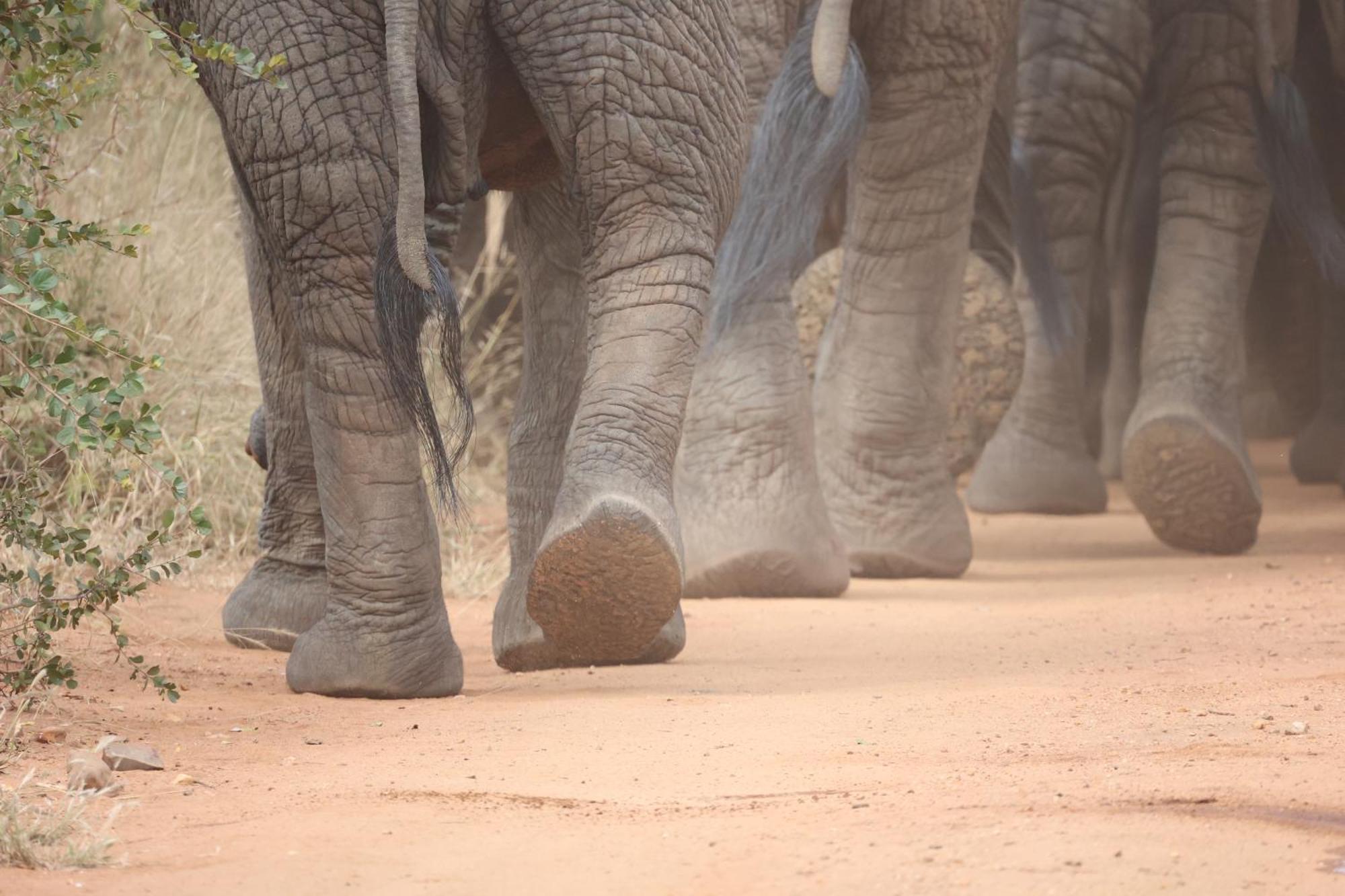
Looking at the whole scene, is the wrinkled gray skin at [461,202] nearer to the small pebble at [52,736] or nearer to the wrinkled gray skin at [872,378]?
the small pebble at [52,736]

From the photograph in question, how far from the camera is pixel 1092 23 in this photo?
6.71 metres

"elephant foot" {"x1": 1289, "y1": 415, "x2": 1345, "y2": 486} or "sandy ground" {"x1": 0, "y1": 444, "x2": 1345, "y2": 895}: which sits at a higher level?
"elephant foot" {"x1": 1289, "y1": 415, "x2": 1345, "y2": 486}

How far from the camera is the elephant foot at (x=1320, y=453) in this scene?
316 inches

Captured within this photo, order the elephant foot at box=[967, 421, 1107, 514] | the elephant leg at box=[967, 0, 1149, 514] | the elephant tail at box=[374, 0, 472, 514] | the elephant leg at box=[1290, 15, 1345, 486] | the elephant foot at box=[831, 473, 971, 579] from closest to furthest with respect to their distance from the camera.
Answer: the elephant tail at box=[374, 0, 472, 514] < the elephant foot at box=[831, 473, 971, 579] < the elephant leg at box=[967, 0, 1149, 514] < the elephant leg at box=[1290, 15, 1345, 486] < the elephant foot at box=[967, 421, 1107, 514]

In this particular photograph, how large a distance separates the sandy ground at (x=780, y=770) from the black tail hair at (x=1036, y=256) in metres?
2.33

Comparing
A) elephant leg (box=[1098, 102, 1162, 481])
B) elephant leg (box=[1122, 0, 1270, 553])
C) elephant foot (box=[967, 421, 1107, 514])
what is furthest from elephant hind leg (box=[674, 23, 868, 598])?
elephant leg (box=[1098, 102, 1162, 481])

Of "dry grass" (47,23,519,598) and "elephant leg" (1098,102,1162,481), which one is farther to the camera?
"elephant leg" (1098,102,1162,481)

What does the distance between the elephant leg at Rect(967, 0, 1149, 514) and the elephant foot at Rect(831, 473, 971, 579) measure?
133 centimetres

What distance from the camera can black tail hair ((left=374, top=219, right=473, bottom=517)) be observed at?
11.3 feet

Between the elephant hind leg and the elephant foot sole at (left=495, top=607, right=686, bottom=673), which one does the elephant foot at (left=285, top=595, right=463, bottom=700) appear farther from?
the elephant hind leg

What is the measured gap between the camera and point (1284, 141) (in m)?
6.18

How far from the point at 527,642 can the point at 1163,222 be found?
3158 millimetres

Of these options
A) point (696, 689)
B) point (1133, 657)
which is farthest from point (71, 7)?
point (1133, 657)

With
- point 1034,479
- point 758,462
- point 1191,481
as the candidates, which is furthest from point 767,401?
point 1034,479
